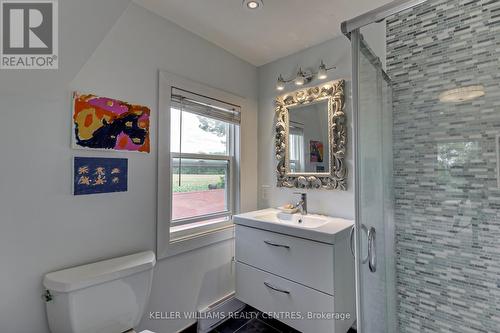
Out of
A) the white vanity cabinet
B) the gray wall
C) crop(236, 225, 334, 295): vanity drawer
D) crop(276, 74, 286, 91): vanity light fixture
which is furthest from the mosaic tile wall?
the gray wall

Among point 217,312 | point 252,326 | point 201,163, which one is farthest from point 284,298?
point 201,163

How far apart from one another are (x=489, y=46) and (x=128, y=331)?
2.29 metres

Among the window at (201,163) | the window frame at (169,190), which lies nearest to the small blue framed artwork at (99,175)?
the window frame at (169,190)

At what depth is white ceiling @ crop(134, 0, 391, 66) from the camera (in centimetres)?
152

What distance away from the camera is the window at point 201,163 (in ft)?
5.80

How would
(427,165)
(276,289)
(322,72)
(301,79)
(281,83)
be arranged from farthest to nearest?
1. (281,83)
2. (301,79)
3. (322,72)
4. (276,289)
5. (427,165)

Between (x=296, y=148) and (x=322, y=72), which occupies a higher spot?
(x=322, y=72)

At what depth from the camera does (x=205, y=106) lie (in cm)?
194

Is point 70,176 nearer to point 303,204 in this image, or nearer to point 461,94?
point 303,204

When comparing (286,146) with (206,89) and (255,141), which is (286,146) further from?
(206,89)

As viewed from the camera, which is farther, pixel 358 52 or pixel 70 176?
pixel 70 176

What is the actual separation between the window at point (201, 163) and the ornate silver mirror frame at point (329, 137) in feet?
1.40

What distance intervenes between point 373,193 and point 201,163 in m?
1.33

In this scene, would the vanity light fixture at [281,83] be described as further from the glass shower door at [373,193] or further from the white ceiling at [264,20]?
the glass shower door at [373,193]
